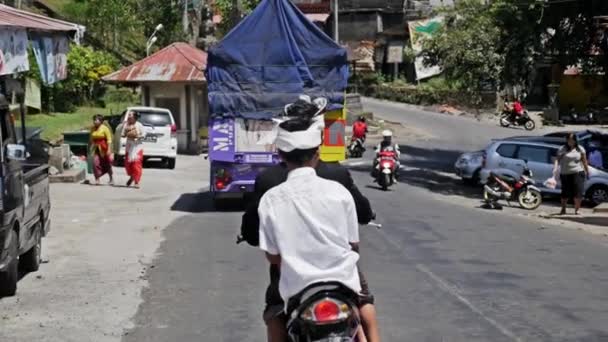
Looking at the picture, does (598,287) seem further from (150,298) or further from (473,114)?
(473,114)

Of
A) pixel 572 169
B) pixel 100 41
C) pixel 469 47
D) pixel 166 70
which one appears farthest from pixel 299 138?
pixel 100 41

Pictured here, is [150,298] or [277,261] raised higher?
[277,261]

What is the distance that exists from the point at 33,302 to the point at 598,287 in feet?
20.9

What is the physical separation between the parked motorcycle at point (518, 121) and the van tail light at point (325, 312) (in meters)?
45.0

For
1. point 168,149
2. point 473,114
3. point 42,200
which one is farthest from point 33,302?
point 473,114

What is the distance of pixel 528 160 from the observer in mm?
25984

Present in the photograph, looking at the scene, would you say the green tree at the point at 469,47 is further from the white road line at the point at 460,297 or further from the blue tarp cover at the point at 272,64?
the white road line at the point at 460,297

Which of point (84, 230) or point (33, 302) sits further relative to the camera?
point (84, 230)

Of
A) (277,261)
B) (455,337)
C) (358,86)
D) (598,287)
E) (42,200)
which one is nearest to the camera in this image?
(277,261)

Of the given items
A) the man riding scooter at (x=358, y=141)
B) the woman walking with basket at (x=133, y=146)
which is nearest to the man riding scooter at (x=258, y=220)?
the woman walking with basket at (x=133, y=146)

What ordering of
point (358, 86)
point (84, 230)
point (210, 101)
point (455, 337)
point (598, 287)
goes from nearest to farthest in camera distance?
point (455, 337), point (598, 287), point (84, 230), point (210, 101), point (358, 86)

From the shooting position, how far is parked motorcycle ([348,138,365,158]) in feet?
120

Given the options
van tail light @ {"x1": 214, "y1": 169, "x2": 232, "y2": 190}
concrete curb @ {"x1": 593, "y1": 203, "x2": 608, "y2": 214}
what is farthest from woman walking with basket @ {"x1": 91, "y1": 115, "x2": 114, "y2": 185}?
concrete curb @ {"x1": 593, "y1": 203, "x2": 608, "y2": 214}

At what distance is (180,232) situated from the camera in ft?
53.8
